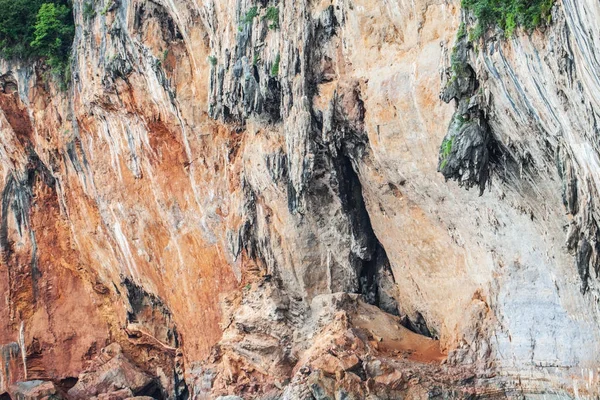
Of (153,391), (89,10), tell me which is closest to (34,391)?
(153,391)

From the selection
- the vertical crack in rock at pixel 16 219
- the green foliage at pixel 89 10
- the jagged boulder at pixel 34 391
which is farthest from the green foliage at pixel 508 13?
the vertical crack in rock at pixel 16 219

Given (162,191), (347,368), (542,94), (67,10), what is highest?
(67,10)

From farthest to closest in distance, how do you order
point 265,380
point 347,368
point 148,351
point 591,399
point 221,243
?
point 148,351 → point 221,243 → point 265,380 → point 347,368 → point 591,399

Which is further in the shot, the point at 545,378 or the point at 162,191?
the point at 162,191

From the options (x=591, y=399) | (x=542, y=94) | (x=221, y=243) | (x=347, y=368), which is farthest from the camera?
(x=221, y=243)

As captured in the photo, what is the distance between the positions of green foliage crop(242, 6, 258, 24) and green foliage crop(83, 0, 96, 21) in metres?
6.59

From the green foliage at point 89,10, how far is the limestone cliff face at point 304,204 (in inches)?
5.6

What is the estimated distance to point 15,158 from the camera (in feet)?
93.4

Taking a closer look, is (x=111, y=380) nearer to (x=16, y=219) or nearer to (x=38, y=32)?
(x=16, y=219)

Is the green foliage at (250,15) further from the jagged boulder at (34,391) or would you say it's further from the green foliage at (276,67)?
the jagged boulder at (34,391)

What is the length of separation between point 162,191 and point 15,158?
6.41 metres

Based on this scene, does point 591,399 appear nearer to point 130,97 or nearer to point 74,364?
point 130,97

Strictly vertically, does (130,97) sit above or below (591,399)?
above

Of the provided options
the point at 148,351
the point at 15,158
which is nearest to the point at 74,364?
the point at 148,351
